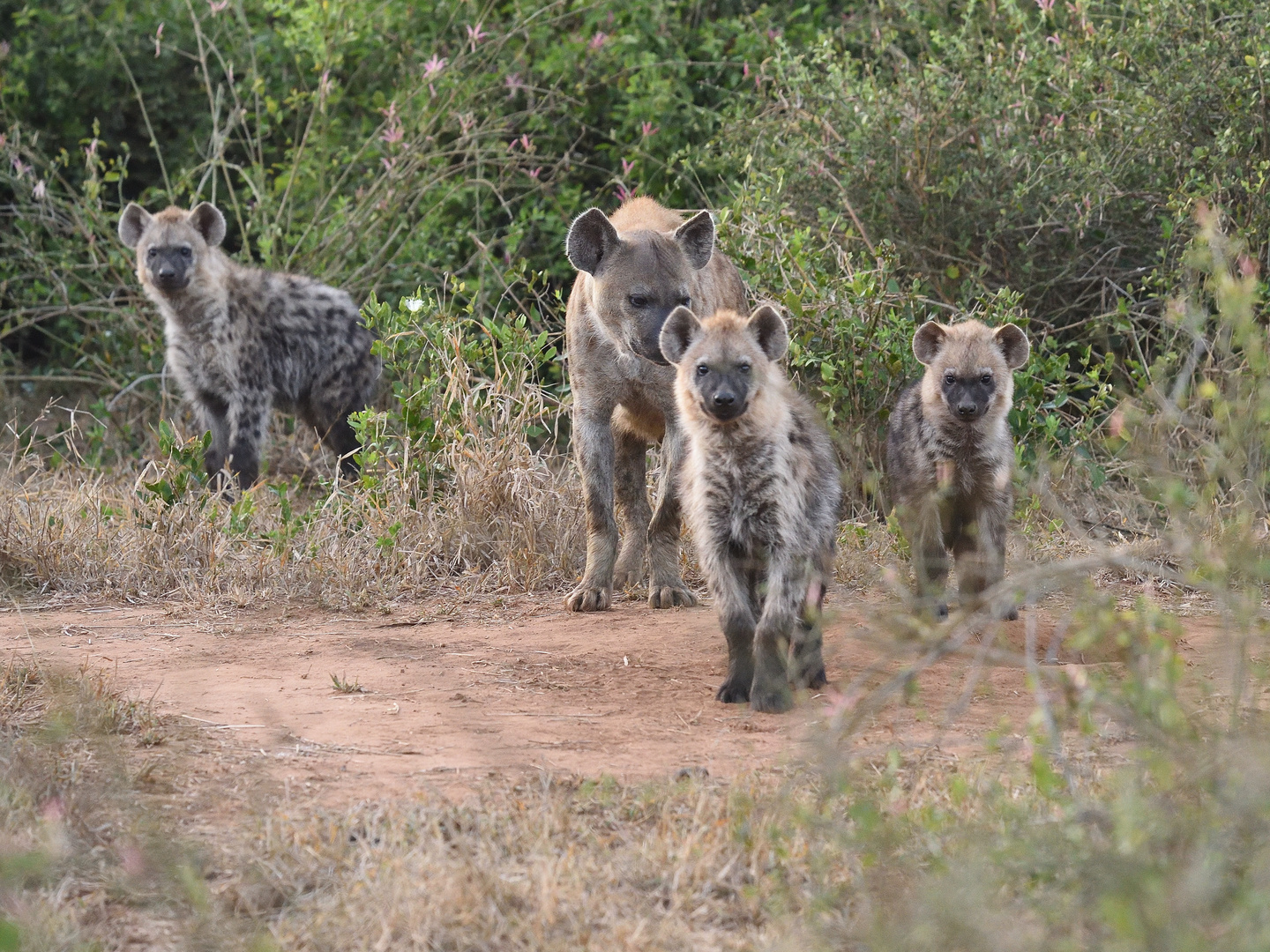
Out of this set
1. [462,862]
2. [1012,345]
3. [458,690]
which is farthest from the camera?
[1012,345]

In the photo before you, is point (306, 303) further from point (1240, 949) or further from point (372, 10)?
point (1240, 949)

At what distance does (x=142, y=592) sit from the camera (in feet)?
17.7

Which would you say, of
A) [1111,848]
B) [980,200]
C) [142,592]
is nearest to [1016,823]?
[1111,848]

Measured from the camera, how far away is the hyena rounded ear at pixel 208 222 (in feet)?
24.5

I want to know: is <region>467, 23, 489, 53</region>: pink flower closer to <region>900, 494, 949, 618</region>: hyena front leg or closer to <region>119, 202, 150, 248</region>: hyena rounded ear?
<region>119, 202, 150, 248</region>: hyena rounded ear

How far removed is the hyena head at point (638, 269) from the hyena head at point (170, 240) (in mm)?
2699

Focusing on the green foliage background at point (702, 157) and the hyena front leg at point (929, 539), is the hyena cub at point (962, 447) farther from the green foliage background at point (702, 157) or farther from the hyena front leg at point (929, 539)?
the green foliage background at point (702, 157)

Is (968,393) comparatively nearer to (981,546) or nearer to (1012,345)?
(1012,345)

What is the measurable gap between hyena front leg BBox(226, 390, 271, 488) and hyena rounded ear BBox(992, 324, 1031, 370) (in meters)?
3.79

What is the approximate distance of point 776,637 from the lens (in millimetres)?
3914

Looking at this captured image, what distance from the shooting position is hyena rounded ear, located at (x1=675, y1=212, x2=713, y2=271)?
5402 mm

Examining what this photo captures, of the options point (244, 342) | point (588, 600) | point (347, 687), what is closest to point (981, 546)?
point (588, 600)

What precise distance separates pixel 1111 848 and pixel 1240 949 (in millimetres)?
369

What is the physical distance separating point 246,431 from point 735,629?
391 centimetres
